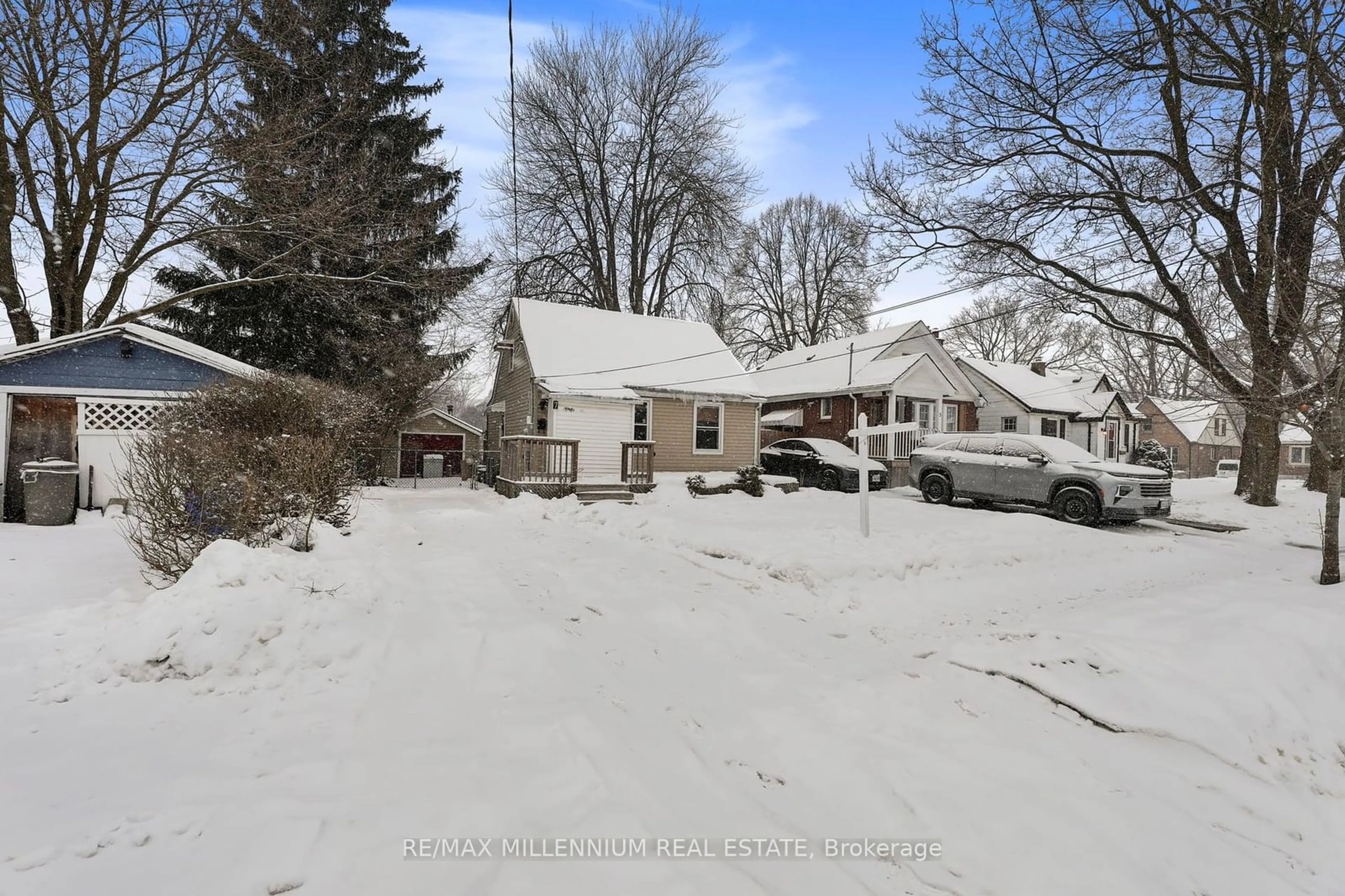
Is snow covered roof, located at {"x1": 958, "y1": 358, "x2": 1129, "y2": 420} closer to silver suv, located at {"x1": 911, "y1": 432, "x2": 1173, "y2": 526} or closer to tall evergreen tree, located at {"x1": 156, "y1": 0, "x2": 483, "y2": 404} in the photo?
silver suv, located at {"x1": 911, "y1": 432, "x2": 1173, "y2": 526}

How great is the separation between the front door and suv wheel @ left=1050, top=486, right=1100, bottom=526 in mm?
18174

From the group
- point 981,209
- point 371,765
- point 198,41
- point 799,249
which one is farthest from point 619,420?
point 799,249

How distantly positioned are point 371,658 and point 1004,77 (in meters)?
15.8

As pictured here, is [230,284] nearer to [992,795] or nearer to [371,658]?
[371,658]

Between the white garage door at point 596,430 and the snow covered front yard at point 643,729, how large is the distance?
9.37 meters

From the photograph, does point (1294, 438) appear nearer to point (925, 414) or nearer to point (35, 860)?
point (925, 414)

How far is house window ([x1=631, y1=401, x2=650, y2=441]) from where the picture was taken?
668 inches

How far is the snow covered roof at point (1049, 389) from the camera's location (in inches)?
1043

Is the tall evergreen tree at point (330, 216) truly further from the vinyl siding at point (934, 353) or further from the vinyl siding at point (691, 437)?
the vinyl siding at point (934, 353)

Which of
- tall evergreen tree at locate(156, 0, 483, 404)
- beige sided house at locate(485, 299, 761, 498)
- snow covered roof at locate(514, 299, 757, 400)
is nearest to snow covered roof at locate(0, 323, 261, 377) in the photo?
tall evergreen tree at locate(156, 0, 483, 404)

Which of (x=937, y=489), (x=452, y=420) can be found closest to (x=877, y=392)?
(x=937, y=489)

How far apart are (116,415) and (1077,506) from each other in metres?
18.0

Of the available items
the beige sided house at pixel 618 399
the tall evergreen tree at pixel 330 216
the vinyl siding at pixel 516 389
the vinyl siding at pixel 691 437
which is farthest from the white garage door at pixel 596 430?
the tall evergreen tree at pixel 330 216

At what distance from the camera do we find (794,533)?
27.7 feet
